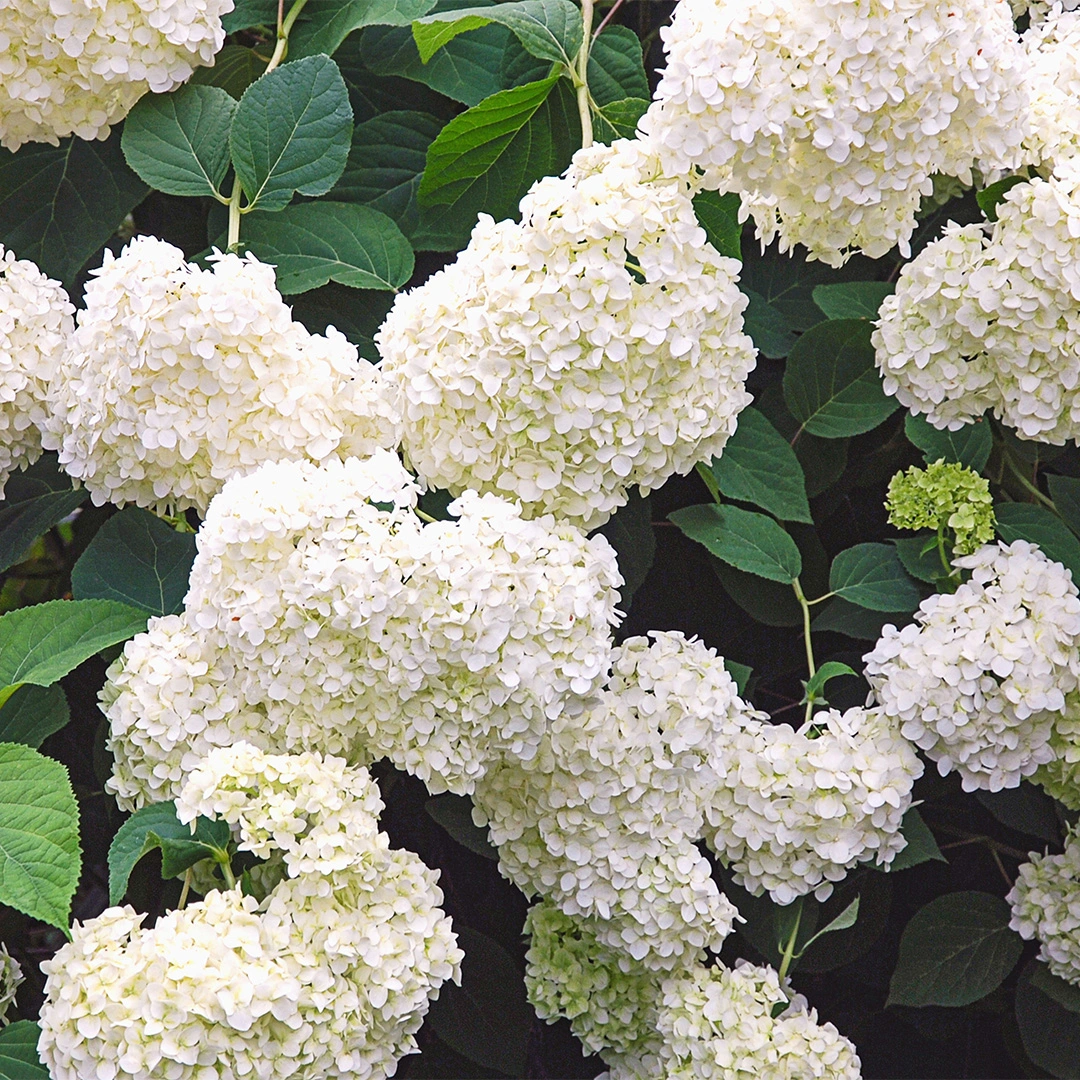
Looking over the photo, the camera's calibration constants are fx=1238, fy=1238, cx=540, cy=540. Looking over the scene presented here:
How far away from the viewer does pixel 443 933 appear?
1166 millimetres

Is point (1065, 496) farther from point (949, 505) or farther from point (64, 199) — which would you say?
point (64, 199)

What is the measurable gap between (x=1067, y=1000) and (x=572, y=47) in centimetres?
128

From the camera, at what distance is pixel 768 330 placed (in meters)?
1.59

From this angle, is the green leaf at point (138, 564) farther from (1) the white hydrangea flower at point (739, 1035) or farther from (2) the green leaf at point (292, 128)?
(1) the white hydrangea flower at point (739, 1035)

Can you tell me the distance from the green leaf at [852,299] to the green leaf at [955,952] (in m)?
0.74

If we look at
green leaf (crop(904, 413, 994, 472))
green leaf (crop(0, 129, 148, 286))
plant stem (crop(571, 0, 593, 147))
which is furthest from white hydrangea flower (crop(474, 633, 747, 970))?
green leaf (crop(0, 129, 148, 286))

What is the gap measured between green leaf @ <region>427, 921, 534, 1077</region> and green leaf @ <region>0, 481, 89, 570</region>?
0.73 m

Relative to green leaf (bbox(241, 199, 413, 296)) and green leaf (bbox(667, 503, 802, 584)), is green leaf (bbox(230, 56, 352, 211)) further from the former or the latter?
green leaf (bbox(667, 503, 802, 584))

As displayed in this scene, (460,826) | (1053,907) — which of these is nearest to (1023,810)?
(1053,907)

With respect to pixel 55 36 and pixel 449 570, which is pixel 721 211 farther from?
pixel 55 36

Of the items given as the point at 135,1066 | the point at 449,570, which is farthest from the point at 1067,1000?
the point at 135,1066

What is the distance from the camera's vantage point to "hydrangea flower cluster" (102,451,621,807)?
1104 mm

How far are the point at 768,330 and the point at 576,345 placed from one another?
0.49 meters

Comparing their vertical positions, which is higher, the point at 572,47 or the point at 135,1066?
the point at 572,47
